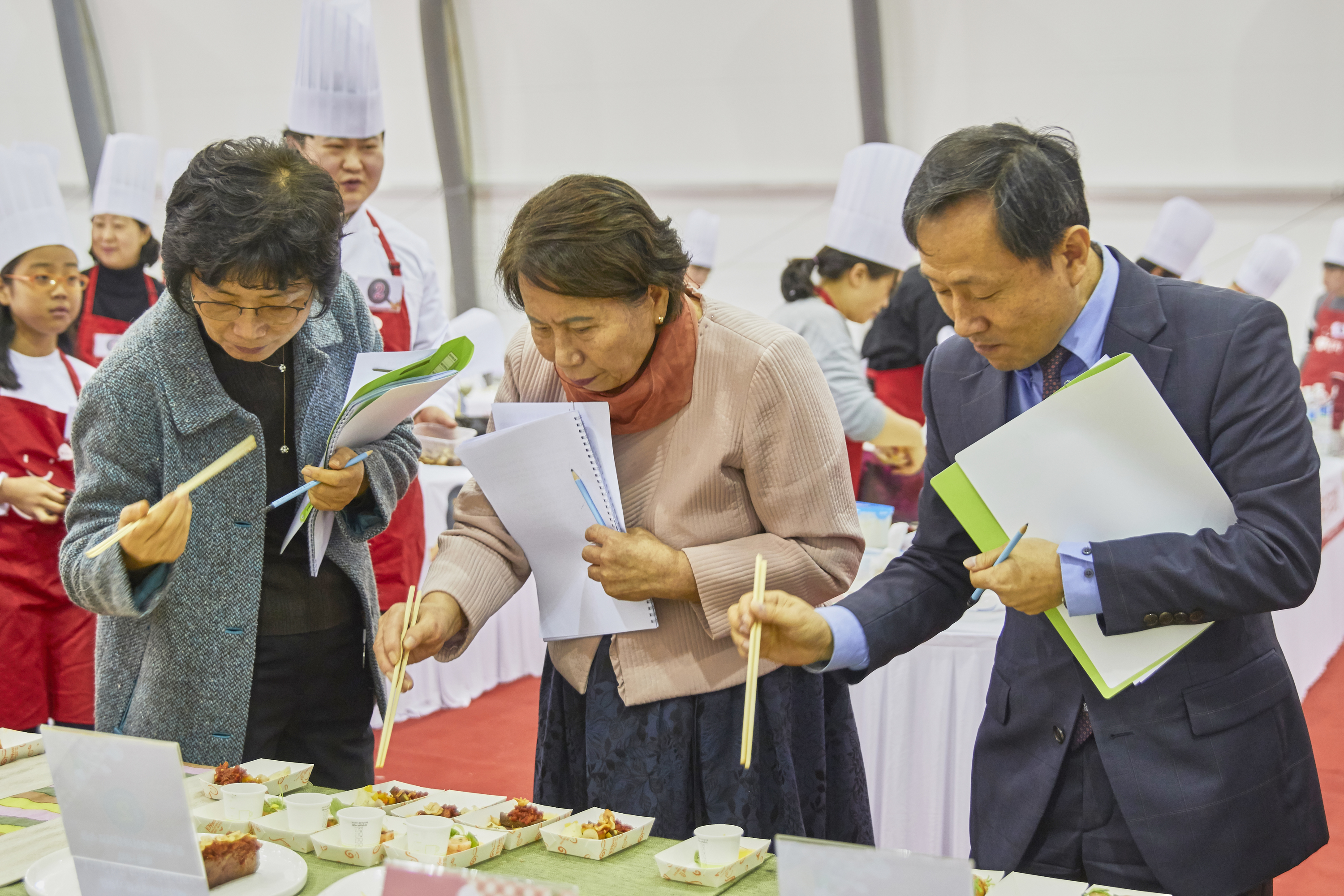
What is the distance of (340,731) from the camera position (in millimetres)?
1635

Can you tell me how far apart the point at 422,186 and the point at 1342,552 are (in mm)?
6717

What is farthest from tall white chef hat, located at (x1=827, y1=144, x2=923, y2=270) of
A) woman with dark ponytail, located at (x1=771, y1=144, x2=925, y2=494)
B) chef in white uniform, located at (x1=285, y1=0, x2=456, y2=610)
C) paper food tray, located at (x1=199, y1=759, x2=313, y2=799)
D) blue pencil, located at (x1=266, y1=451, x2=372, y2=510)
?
paper food tray, located at (x1=199, y1=759, x2=313, y2=799)

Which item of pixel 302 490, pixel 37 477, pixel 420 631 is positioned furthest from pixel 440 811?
pixel 37 477

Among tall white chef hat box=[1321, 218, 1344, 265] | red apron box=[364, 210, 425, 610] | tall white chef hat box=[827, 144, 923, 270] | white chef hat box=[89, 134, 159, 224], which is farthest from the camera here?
tall white chef hat box=[1321, 218, 1344, 265]

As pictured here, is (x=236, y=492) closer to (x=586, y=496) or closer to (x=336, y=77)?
(x=586, y=496)

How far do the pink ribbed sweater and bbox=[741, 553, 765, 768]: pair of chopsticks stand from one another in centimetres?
16

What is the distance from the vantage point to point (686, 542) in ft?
4.70

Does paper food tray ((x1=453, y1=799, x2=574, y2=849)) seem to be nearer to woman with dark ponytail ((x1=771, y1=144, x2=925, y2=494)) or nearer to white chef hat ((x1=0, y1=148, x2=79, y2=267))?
woman with dark ponytail ((x1=771, y1=144, x2=925, y2=494))

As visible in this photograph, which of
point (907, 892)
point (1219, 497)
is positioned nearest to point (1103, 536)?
point (1219, 497)

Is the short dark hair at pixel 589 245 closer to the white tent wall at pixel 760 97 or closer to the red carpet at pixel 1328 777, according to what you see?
the red carpet at pixel 1328 777

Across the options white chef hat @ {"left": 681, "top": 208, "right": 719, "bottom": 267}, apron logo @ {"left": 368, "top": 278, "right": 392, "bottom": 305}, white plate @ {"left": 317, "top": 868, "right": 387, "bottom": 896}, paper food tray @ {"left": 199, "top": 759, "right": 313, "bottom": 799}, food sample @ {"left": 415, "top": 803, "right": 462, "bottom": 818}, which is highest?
apron logo @ {"left": 368, "top": 278, "right": 392, "bottom": 305}

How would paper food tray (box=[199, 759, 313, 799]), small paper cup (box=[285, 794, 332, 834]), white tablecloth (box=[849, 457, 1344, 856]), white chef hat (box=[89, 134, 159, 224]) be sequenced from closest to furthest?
small paper cup (box=[285, 794, 332, 834]) → paper food tray (box=[199, 759, 313, 799]) → white tablecloth (box=[849, 457, 1344, 856]) → white chef hat (box=[89, 134, 159, 224])

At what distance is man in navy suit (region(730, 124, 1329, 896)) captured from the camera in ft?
3.66

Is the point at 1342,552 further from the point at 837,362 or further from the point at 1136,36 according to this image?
the point at 1136,36
